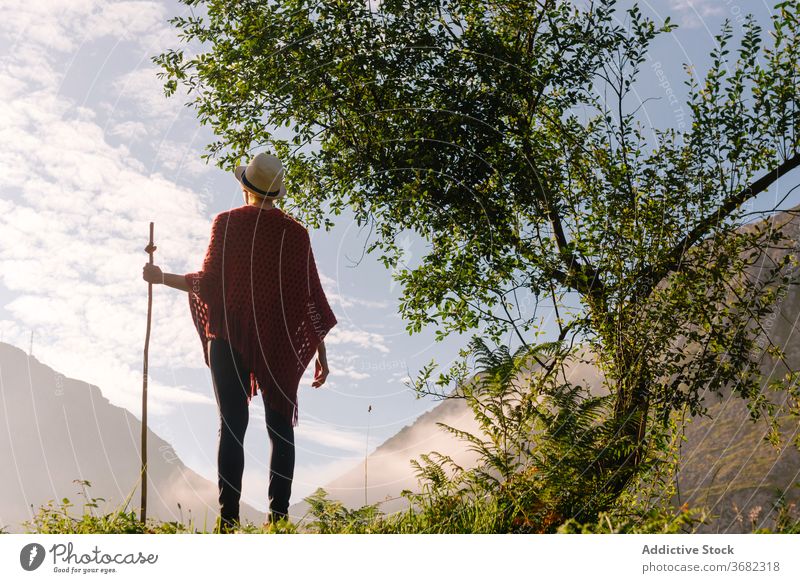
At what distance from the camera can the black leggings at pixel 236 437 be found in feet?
16.9

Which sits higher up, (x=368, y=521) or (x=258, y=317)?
(x=258, y=317)

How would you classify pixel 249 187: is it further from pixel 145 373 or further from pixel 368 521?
pixel 368 521

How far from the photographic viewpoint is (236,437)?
522 cm

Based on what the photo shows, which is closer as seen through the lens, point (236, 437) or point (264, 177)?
point (236, 437)

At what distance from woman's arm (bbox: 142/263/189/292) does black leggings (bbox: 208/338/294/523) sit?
0.50 metres

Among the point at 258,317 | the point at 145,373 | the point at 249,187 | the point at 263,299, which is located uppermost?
the point at 249,187
